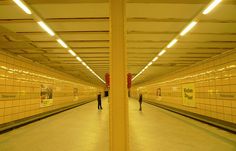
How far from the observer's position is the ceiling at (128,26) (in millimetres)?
4578

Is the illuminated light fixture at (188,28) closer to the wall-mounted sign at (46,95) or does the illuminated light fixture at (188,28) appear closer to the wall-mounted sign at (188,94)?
the wall-mounted sign at (188,94)

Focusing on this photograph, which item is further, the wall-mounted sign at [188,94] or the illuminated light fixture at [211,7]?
the wall-mounted sign at [188,94]

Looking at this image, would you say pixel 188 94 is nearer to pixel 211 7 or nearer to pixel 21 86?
pixel 211 7

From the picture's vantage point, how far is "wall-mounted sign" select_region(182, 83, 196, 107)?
12.7m

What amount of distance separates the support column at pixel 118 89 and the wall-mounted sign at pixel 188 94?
1054cm

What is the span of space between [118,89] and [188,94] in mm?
11476

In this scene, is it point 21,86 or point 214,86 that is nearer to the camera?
point 214,86

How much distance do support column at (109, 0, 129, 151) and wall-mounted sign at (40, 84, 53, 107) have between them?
1090cm

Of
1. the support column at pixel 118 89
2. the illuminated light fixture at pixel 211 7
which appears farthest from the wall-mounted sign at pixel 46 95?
the illuminated light fixture at pixel 211 7

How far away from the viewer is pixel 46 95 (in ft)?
44.5

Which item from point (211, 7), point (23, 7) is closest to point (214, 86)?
point (211, 7)

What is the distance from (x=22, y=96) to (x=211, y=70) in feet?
34.6

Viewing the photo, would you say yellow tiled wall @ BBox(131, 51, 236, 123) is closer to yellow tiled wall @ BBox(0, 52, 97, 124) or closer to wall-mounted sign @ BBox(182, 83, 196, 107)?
wall-mounted sign @ BBox(182, 83, 196, 107)

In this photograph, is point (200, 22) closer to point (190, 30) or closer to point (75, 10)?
point (190, 30)
